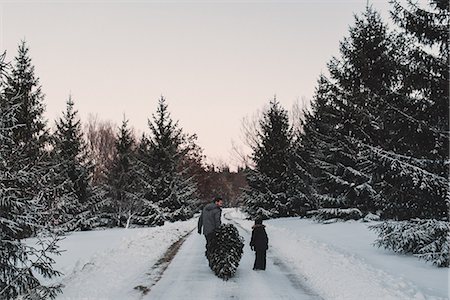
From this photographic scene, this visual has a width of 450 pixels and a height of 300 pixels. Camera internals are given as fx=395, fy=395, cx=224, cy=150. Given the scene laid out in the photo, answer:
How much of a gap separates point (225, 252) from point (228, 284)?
1246 mm

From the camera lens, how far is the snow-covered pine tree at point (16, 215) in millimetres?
7133

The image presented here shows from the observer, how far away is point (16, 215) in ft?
24.5

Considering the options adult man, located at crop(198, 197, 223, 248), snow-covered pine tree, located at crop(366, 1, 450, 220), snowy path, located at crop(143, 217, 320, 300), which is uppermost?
snow-covered pine tree, located at crop(366, 1, 450, 220)

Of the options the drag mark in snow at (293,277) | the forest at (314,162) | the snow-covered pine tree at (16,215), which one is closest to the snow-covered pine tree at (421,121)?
the forest at (314,162)

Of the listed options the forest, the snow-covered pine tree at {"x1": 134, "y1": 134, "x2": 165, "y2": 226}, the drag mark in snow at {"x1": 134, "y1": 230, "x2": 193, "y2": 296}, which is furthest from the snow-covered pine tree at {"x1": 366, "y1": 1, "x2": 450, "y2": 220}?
the snow-covered pine tree at {"x1": 134, "y1": 134, "x2": 165, "y2": 226}

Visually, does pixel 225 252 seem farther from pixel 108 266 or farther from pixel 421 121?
pixel 421 121

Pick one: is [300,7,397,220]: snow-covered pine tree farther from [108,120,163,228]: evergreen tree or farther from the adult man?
[108,120,163,228]: evergreen tree

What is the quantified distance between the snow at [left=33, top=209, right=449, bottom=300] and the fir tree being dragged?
0.82 feet

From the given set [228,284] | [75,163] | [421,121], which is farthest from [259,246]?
[75,163]

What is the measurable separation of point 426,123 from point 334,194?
42.7 ft

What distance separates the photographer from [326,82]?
22.9m

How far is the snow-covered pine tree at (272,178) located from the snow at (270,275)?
1758 centimetres

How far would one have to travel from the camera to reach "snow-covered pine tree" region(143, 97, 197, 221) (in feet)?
108

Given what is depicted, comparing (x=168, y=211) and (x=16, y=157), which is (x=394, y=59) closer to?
(x=16, y=157)
